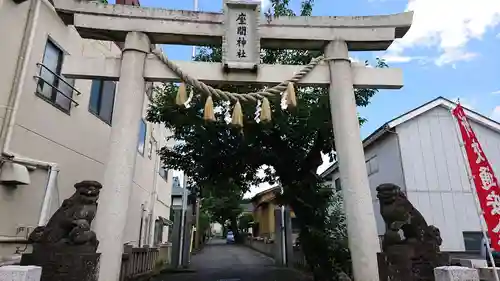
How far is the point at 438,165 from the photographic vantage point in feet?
43.5

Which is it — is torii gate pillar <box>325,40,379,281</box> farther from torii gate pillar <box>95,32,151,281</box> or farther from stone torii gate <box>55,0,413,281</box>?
torii gate pillar <box>95,32,151,281</box>

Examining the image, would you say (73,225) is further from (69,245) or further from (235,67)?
(235,67)

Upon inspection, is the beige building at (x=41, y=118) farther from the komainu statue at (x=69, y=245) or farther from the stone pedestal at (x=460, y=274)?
the stone pedestal at (x=460, y=274)

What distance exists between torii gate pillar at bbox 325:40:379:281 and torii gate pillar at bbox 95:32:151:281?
3.55 m

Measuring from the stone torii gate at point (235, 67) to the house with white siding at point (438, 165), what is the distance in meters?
8.02

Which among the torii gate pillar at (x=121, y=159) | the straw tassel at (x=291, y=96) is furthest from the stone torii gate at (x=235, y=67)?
the straw tassel at (x=291, y=96)

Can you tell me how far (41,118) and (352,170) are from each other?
681cm

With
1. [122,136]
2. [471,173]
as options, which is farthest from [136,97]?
[471,173]

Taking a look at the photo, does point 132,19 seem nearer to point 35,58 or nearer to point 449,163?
point 35,58

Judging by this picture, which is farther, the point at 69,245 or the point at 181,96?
the point at 181,96

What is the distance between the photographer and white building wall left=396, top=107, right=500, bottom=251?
12656 mm

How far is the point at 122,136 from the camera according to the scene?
545 centimetres

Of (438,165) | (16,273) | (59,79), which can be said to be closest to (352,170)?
(16,273)

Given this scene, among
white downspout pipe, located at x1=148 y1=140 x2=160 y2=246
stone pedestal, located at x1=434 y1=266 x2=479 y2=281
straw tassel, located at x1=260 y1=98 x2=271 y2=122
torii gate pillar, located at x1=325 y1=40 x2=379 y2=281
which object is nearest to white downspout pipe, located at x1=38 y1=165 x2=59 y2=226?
straw tassel, located at x1=260 y1=98 x2=271 y2=122
